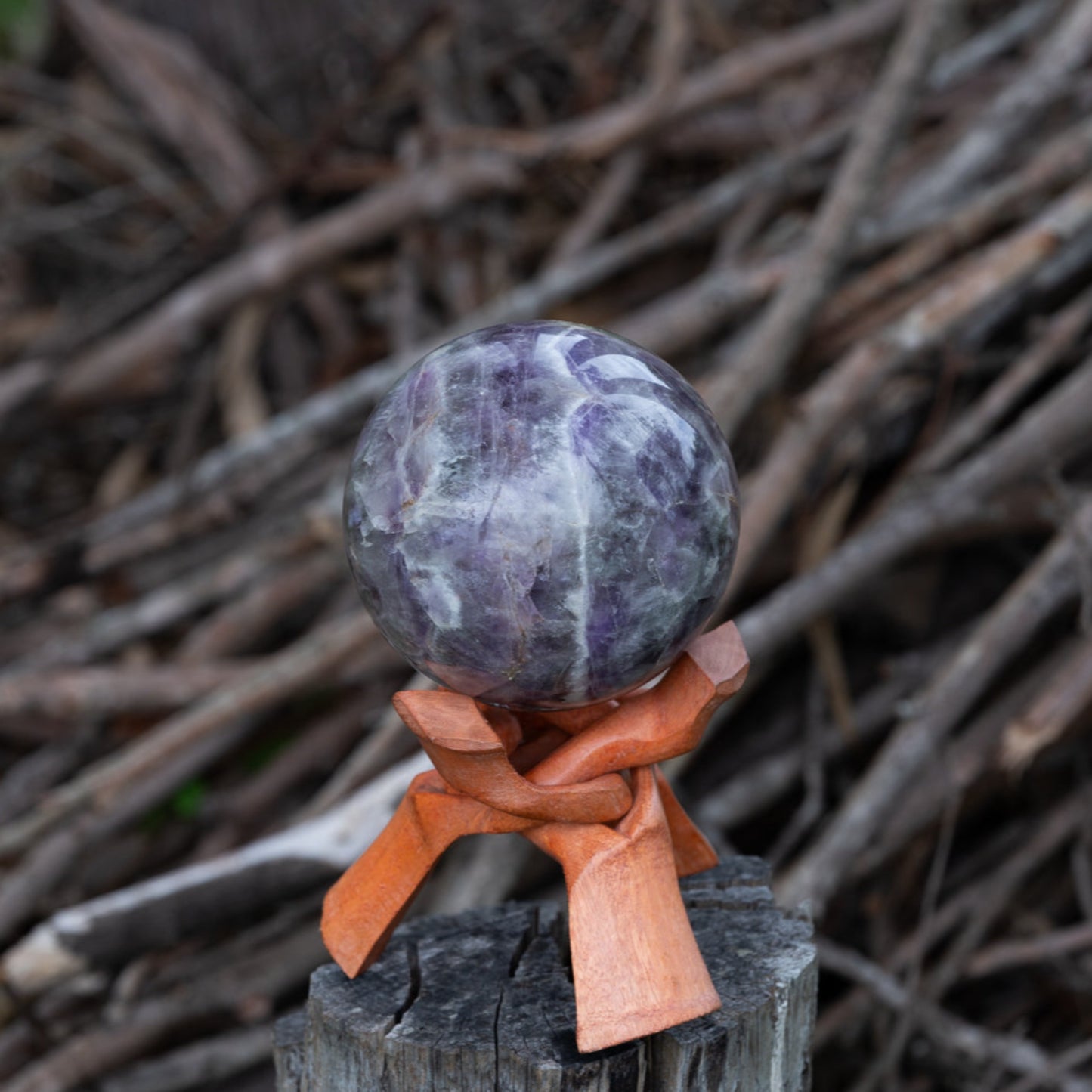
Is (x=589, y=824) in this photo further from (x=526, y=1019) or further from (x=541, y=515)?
(x=541, y=515)

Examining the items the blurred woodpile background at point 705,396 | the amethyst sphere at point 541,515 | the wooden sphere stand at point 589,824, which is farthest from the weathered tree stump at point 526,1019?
the blurred woodpile background at point 705,396

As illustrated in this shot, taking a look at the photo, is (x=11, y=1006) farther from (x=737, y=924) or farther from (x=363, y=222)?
(x=363, y=222)

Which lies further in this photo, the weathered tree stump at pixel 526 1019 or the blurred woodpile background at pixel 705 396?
the blurred woodpile background at pixel 705 396

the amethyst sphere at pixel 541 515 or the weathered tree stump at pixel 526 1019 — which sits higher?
the amethyst sphere at pixel 541 515

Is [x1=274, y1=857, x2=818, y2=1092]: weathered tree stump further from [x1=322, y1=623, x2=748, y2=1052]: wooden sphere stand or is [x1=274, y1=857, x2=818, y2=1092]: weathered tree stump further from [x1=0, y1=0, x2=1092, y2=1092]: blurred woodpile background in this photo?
[x1=0, y1=0, x2=1092, y2=1092]: blurred woodpile background

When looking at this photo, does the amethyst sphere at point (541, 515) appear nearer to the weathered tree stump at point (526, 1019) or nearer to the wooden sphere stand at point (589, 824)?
the wooden sphere stand at point (589, 824)

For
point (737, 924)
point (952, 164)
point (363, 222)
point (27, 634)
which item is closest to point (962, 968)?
point (737, 924)
